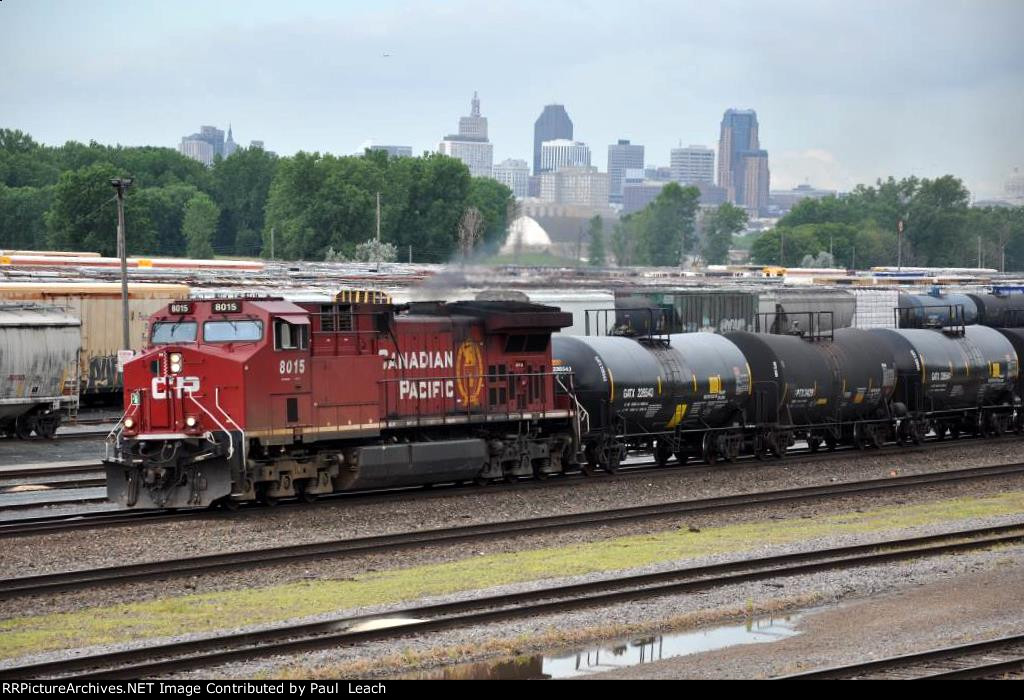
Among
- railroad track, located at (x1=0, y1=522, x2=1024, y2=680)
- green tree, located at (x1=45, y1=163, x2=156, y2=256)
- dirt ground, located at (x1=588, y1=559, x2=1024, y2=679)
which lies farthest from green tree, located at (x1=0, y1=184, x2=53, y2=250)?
dirt ground, located at (x1=588, y1=559, x2=1024, y2=679)

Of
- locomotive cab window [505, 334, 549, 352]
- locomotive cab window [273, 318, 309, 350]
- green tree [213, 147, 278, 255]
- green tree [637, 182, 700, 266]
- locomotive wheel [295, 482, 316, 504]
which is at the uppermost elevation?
green tree [213, 147, 278, 255]

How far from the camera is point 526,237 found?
2672cm

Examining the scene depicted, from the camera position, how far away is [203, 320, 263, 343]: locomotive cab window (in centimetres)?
2219

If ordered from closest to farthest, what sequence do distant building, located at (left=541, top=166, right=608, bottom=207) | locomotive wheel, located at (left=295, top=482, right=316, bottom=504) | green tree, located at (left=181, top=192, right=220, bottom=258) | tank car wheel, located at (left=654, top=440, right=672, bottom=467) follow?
locomotive wheel, located at (left=295, top=482, right=316, bottom=504)
tank car wheel, located at (left=654, top=440, right=672, bottom=467)
distant building, located at (left=541, top=166, right=608, bottom=207)
green tree, located at (left=181, top=192, right=220, bottom=258)

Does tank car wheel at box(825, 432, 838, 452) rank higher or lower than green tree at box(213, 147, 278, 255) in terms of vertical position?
lower

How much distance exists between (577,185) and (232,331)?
28.3m

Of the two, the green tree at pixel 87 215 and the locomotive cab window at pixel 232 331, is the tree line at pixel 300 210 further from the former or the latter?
the locomotive cab window at pixel 232 331

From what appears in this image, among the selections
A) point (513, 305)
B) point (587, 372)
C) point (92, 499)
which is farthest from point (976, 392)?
point (92, 499)

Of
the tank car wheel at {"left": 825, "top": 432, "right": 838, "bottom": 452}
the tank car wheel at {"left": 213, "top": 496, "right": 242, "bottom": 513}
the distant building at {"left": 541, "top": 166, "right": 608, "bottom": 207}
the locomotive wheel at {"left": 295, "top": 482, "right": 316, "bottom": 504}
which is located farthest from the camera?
the distant building at {"left": 541, "top": 166, "right": 608, "bottom": 207}

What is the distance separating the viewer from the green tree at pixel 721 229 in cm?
15600

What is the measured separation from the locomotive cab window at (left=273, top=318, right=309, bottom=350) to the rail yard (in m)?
0.04

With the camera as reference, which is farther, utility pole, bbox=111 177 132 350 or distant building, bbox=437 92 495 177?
distant building, bbox=437 92 495 177

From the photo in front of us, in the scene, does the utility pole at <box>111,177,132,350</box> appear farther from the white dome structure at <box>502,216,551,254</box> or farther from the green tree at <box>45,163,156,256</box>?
the green tree at <box>45,163,156,256</box>

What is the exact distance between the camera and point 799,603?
16250 mm
